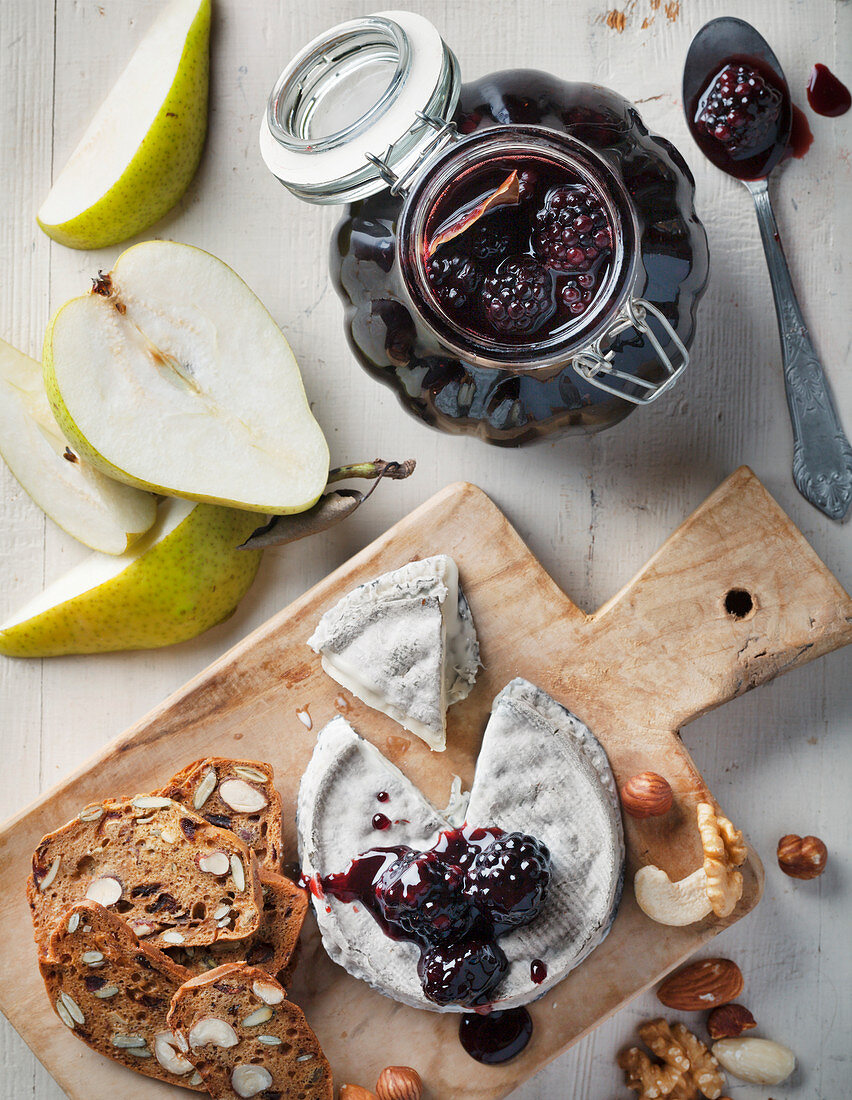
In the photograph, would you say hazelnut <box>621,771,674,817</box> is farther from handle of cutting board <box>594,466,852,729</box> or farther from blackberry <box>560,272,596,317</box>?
blackberry <box>560,272,596,317</box>

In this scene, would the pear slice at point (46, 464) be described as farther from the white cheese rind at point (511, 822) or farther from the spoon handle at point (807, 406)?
the spoon handle at point (807, 406)

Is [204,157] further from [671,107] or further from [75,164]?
[671,107]

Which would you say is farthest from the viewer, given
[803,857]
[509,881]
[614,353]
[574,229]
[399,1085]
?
[803,857]

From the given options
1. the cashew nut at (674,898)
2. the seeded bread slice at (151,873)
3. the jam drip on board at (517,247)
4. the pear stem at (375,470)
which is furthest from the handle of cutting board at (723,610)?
the seeded bread slice at (151,873)

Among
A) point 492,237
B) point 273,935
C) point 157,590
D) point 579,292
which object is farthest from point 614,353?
point 273,935

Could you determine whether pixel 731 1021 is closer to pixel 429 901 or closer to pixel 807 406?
pixel 429 901

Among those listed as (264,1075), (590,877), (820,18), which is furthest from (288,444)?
(820,18)
